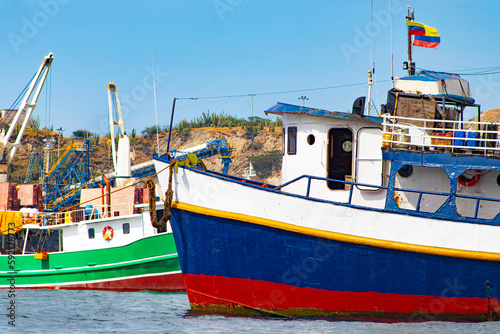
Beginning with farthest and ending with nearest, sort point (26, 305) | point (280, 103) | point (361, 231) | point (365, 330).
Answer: point (26, 305) → point (280, 103) → point (361, 231) → point (365, 330)

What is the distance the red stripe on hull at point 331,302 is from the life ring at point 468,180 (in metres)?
2.40

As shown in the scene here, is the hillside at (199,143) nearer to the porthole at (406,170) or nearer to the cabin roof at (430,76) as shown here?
the cabin roof at (430,76)

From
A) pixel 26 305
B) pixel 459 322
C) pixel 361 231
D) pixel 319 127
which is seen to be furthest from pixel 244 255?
pixel 26 305

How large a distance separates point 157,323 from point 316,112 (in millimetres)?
5654

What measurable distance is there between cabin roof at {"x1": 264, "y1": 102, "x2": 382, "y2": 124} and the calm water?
4315 millimetres

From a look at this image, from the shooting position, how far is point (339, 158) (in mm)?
14016

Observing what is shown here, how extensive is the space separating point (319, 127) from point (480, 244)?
4189 mm

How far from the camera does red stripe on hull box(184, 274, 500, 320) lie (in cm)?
1241

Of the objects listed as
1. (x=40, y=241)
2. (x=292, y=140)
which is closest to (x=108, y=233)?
(x=40, y=241)

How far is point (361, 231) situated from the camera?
12266mm

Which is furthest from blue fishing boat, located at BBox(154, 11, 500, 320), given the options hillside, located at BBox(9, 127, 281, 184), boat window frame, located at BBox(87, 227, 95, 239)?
hillside, located at BBox(9, 127, 281, 184)

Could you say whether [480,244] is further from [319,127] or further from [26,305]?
[26,305]

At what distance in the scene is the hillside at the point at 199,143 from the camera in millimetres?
72562

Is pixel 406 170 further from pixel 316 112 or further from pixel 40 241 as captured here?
pixel 40 241
